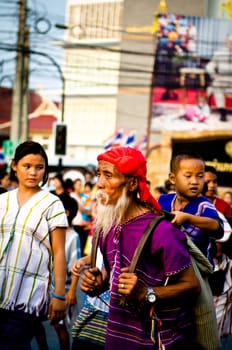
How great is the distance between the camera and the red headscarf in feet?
13.7

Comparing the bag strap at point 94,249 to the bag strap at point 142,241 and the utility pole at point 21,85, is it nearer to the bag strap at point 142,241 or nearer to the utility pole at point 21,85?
the bag strap at point 142,241

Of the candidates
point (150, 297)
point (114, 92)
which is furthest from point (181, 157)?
point (114, 92)

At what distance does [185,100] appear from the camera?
44.6 metres

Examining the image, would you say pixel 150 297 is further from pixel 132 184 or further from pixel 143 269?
pixel 132 184

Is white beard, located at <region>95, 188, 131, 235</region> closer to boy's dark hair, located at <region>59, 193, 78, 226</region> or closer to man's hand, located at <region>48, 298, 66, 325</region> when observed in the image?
man's hand, located at <region>48, 298, 66, 325</region>

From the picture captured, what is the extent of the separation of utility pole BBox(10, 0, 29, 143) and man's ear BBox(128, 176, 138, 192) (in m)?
21.2

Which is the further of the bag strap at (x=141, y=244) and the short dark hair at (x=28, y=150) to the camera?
the short dark hair at (x=28, y=150)

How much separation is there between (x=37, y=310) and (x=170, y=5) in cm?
6340

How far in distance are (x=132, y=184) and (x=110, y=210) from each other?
0.51 feet

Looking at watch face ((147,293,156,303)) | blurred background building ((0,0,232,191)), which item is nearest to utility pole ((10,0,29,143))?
blurred background building ((0,0,232,191))

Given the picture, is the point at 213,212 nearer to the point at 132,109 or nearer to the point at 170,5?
the point at 132,109

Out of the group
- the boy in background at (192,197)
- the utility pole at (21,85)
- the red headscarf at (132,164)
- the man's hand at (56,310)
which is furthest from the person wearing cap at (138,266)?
the utility pole at (21,85)

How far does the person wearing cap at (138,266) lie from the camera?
3.99 meters

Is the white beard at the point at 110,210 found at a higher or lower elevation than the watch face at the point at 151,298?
higher
